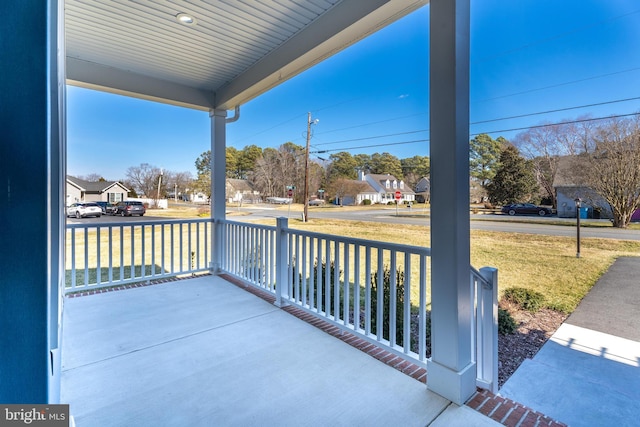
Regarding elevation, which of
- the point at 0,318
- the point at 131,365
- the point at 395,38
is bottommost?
the point at 131,365

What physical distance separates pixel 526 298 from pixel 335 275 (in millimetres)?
1499

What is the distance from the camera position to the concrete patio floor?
5.50ft

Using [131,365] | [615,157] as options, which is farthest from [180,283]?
[615,157]

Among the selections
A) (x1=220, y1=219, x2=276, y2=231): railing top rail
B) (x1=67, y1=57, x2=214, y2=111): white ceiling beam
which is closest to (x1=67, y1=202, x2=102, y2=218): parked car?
(x1=67, y1=57, x2=214, y2=111): white ceiling beam

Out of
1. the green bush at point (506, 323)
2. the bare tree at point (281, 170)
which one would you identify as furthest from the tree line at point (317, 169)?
the green bush at point (506, 323)

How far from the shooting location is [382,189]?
286 centimetres

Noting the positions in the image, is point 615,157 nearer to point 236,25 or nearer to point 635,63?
point 635,63

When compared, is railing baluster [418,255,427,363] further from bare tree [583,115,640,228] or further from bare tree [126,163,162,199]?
bare tree [126,163,162,199]

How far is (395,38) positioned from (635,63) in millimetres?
1793

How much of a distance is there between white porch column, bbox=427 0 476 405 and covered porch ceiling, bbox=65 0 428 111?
599mm

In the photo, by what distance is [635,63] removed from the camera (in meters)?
1.63

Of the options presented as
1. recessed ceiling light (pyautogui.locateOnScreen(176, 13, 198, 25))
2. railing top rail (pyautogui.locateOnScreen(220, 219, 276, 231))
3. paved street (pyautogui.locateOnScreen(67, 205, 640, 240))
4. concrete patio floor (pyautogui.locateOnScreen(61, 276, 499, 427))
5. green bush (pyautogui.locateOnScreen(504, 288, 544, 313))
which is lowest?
concrete patio floor (pyautogui.locateOnScreen(61, 276, 499, 427))

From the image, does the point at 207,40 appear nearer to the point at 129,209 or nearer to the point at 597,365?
the point at 129,209

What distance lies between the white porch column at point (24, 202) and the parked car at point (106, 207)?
412 cm
